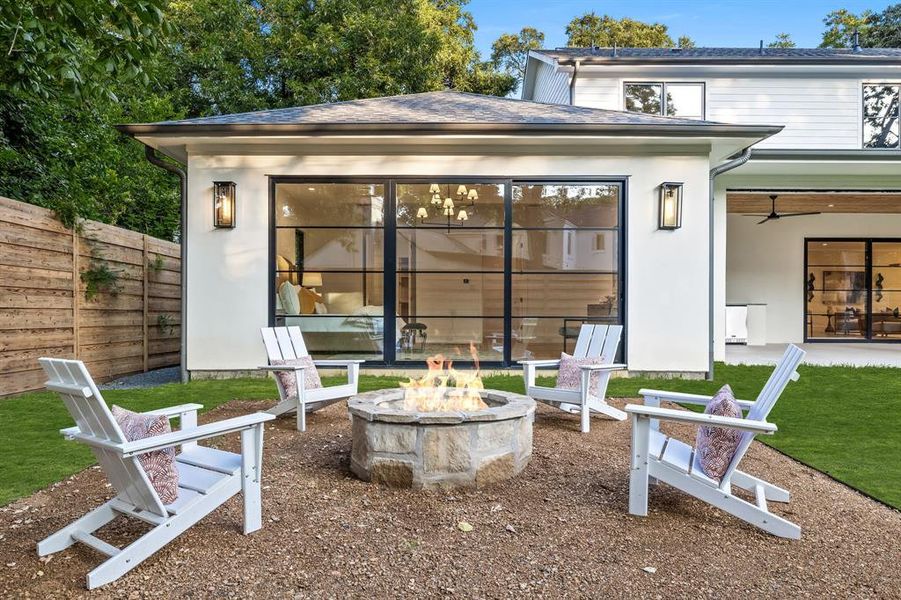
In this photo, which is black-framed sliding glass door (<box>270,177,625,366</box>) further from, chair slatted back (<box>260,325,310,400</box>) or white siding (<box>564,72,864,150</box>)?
white siding (<box>564,72,864,150</box>)

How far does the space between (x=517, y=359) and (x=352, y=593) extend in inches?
217

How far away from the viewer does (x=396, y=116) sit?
23.8ft

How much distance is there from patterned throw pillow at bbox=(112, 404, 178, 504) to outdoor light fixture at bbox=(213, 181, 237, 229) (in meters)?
4.81

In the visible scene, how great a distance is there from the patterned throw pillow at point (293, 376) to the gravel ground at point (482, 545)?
48.7 inches

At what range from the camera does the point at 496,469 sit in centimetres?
336

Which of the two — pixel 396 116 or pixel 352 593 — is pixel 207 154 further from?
pixel 352 593

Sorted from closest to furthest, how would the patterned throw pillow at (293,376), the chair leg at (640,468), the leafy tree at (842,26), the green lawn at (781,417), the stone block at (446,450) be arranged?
the chair leg at (640,468), the stone block at (446,450), the green lawn at (781,417), the patterned throw pillow at (293,376), the leafy tree at (842,26)

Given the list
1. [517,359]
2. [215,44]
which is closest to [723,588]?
[517,359]

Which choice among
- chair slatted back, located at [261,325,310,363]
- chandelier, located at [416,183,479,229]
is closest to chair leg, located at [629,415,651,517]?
chair slatted back, located at [261,325,310,363]

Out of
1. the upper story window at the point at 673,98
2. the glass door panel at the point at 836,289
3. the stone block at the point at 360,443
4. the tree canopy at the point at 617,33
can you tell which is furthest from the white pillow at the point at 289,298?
the tree canopy at the point at 617,33

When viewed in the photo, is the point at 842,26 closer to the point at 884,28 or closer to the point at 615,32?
the point at 884,28

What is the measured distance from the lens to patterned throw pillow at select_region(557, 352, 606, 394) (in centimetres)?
502

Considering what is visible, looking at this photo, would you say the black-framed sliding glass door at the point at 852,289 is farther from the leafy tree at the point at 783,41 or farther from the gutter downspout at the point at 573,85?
the leafy tree at the point at 783,41

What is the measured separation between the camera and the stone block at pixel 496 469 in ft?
10.8
